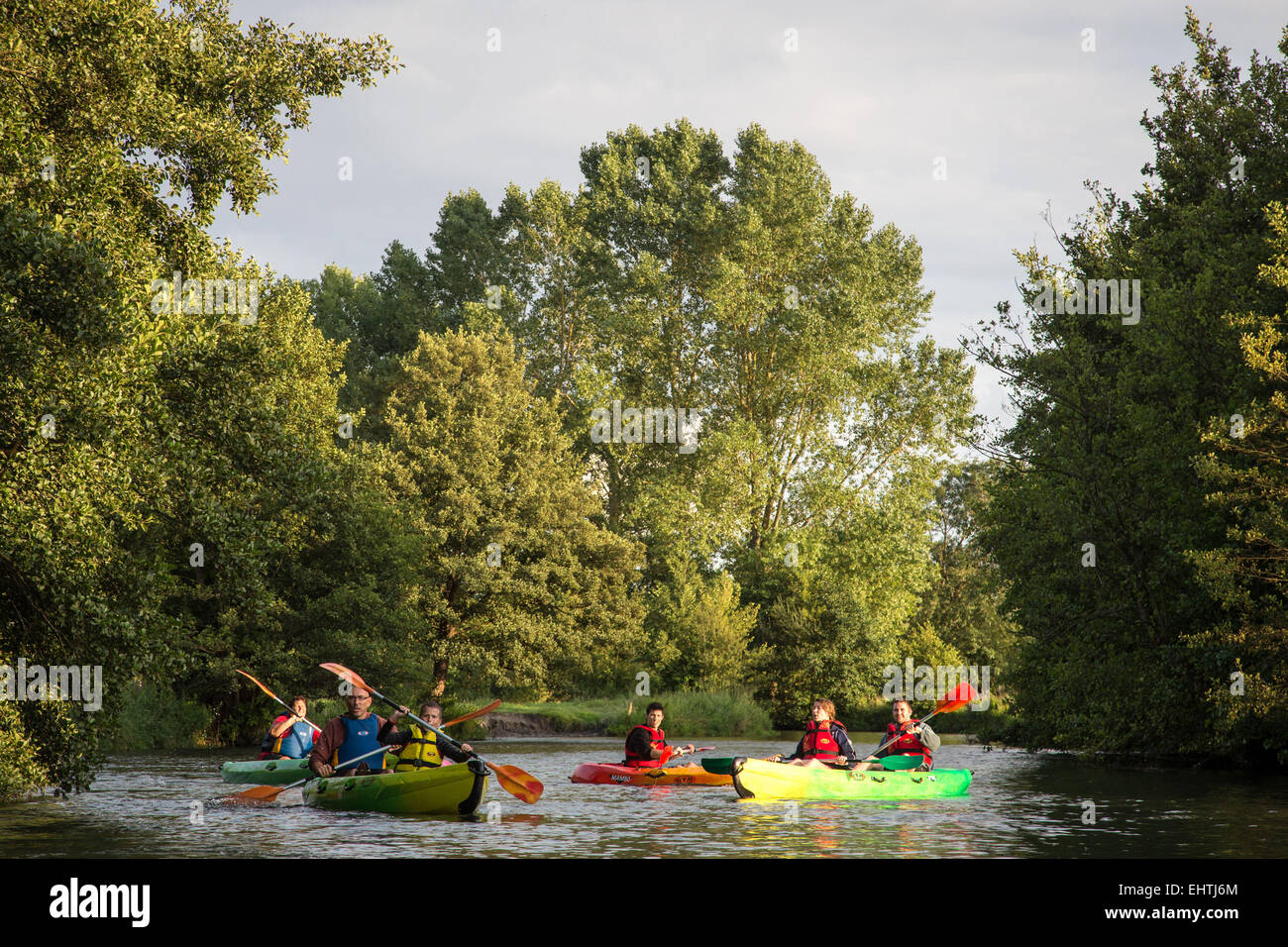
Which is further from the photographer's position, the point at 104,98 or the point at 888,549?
the point at 888,549

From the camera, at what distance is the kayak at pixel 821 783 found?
17.5 meters

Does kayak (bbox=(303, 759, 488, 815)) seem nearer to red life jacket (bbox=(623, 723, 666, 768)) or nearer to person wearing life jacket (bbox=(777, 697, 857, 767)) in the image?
person wearing life jacket (bbox=(777, 697, 857, 767))

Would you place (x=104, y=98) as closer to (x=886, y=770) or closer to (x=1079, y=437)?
(x=886, y=770)

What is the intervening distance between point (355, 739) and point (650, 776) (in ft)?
19.4

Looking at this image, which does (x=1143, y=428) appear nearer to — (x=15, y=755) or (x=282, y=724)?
(x=282, y=724)

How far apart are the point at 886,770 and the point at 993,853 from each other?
5823mm

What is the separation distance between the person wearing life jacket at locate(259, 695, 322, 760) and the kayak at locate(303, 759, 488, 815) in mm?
6545

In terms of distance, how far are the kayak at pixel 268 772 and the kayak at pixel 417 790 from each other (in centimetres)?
472

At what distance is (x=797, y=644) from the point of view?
46938mm

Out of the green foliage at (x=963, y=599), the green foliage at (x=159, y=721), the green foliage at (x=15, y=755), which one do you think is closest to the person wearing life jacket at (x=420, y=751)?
the green foliage at (x=15, y=755)

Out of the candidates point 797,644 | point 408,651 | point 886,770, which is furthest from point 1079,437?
point 797,644

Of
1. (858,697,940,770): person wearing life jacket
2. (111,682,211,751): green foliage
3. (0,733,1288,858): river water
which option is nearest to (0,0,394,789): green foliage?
(0,733,1288,858): river water

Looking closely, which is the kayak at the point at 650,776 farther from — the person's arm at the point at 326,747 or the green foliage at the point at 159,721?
the green foliage at the point at 159,721

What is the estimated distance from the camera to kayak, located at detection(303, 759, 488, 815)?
14602 millimetres
